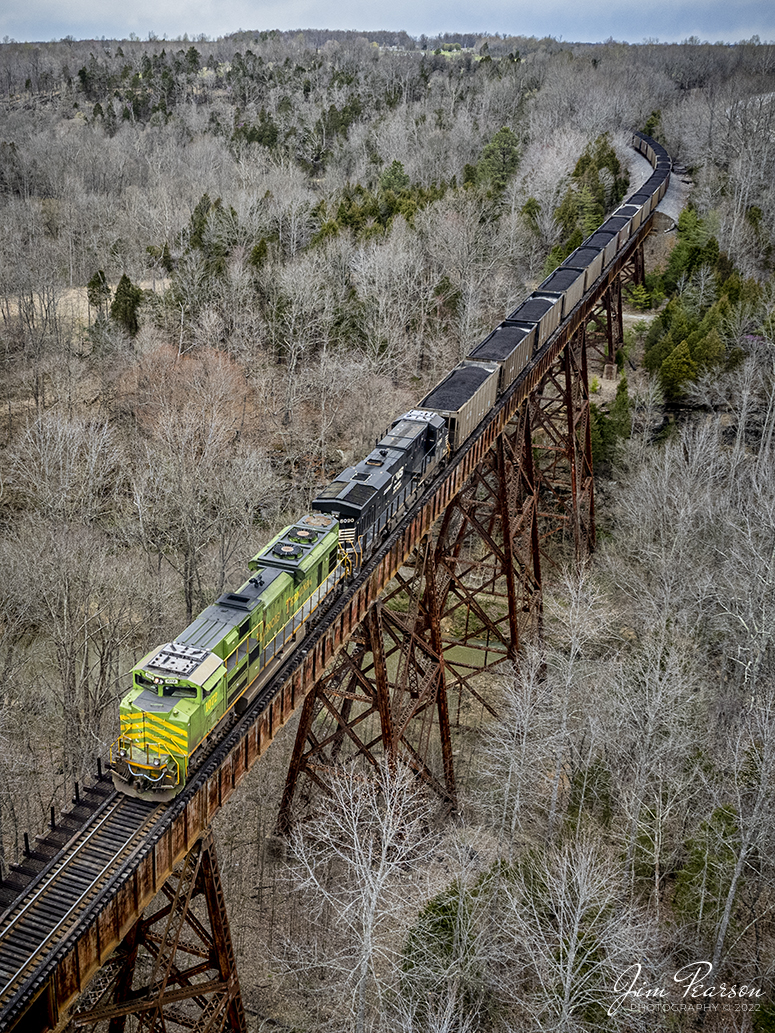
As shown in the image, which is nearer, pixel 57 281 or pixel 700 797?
pixel 700 797

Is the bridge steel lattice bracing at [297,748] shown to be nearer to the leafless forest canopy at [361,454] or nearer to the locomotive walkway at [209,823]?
the locomotive walkway at [209,823]

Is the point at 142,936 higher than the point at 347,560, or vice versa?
the point at 347,560

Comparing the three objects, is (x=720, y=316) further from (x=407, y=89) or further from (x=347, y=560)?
(x=407, y=89)

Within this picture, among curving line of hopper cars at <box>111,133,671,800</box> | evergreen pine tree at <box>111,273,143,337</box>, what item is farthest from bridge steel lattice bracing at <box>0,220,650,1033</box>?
evergreen pine tree at <box>111,273,143,337</box>

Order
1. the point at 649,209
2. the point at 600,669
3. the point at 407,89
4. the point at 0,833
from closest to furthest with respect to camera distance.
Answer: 1. the point at 0,833
2. the point at 600,669
3. the point at 649,209
4. the point at 407,89

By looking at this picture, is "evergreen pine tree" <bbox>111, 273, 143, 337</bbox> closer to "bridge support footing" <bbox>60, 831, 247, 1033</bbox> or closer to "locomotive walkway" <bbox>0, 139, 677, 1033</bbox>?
"locomotive walkway" <bbox>0, 139, 677, 1033</bbox>

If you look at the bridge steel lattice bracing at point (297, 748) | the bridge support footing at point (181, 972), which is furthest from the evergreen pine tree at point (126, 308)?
the bridge support footing at point (181, 972)

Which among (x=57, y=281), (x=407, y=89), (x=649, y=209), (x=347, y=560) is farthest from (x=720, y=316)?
(x=407, y=89)
